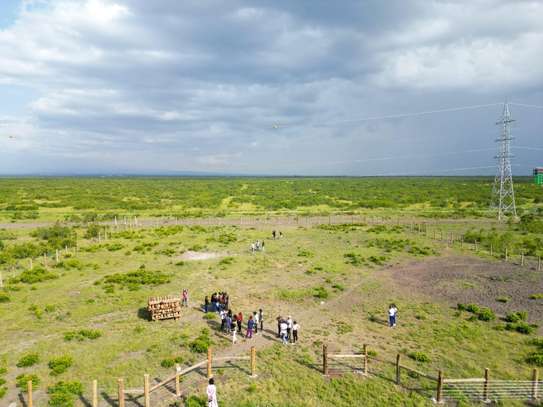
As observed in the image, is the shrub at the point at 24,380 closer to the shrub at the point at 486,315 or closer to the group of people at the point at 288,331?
the group of people at the point at 288,331

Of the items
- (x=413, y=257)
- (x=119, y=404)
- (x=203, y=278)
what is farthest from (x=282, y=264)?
(x=119, y=404)

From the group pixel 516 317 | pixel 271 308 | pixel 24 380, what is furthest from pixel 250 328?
pixel 516 317

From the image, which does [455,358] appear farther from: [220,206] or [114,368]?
[220,206]

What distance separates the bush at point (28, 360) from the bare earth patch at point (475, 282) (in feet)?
86.0

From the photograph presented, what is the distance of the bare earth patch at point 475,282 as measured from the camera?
2759 cm

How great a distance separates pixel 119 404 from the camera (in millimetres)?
14336

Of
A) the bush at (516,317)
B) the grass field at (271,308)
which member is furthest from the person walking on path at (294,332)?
the bush at (516,317)

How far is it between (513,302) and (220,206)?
73490 mm

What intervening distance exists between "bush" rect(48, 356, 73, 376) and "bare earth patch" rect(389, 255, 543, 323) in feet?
81.3

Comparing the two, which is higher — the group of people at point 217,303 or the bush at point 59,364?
the group of people at point 217,303

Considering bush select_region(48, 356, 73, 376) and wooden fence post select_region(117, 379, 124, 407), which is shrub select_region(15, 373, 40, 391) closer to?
bush select_region(48, 356, 73, 376)

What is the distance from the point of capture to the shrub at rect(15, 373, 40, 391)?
636 inches

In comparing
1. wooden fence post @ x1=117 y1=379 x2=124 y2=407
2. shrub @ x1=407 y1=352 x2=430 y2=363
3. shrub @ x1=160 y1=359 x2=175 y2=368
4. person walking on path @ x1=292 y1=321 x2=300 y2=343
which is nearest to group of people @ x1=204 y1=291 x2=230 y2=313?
person walking on path @ x1=292 y1=321 x2=300 y2=343

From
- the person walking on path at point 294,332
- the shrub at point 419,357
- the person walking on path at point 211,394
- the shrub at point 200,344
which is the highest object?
the person walking on path at point 211,394
